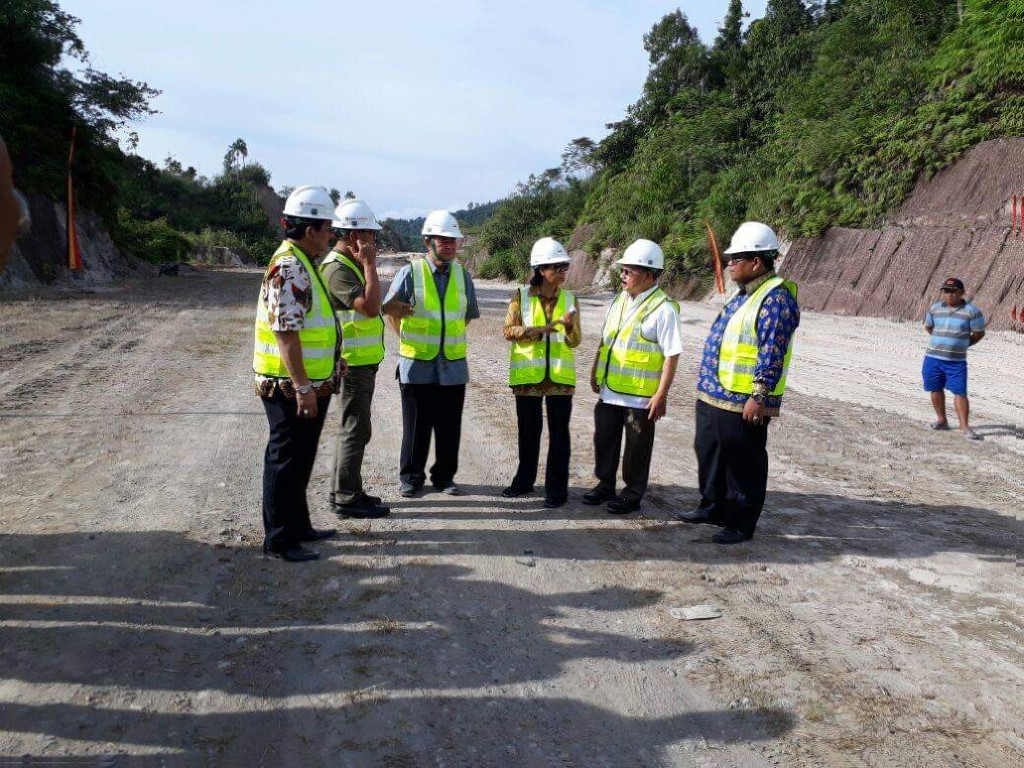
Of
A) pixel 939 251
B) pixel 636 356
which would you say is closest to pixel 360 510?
pixel 636 356

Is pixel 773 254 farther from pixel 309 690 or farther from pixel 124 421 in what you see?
pixel 124 421

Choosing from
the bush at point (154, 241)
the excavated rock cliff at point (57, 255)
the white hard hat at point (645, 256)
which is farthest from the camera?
the bush at point (154, 241)

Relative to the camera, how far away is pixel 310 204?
168 inches

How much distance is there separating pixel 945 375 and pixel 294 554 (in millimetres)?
7040

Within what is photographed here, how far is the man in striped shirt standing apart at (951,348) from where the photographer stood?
26.7 ft

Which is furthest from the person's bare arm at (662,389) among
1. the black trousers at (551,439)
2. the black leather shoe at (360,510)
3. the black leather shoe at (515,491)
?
the black leather shoe at (360,510)

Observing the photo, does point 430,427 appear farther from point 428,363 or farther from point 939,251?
point 939,251

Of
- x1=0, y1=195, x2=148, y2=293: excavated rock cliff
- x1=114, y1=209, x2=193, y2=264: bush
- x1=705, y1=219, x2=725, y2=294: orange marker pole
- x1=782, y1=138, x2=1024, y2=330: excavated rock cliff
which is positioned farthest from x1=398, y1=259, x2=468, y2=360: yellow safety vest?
x1=114, y1=209, x2=193, y2=264: bush

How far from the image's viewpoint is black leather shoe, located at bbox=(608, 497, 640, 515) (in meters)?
5.40

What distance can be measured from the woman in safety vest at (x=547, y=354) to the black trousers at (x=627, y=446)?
0.25 m

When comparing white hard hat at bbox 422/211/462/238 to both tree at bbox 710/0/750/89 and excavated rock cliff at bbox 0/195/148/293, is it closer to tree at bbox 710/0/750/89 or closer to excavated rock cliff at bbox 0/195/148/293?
excavated rock cliff at bbox 0/195/148/293

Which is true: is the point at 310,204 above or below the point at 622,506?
above

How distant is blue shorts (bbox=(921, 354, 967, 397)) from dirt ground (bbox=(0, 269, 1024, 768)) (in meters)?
0.94

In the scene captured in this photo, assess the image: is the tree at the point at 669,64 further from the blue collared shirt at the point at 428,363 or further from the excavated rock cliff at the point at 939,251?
the blue collared shirt at the point at 428,363
